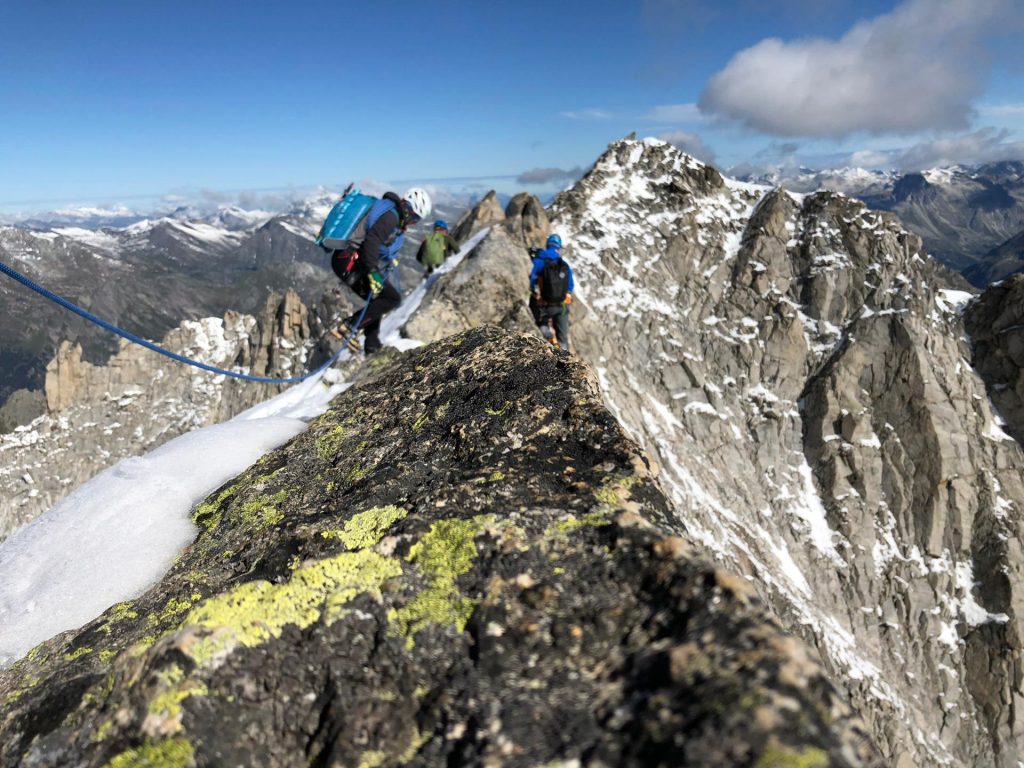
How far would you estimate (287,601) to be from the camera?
4.07 meters

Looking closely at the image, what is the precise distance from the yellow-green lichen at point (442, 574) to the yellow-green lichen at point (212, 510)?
3.53m

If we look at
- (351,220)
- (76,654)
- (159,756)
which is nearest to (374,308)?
(351,220)

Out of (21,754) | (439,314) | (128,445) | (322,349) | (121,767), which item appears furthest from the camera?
(128,445)

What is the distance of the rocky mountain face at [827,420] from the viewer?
6538 centimetres

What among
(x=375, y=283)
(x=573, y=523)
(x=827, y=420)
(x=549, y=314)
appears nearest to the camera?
(x=573, y=523)

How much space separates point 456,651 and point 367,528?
1.77 metres

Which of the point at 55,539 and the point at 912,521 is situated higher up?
the point at 55,539

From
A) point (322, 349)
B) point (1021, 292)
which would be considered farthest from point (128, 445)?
point (1021, 292)

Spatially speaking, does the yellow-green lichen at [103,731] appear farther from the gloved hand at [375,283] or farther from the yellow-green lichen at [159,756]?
the gloved hand at [375,283]

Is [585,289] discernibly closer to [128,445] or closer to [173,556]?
[173,556]

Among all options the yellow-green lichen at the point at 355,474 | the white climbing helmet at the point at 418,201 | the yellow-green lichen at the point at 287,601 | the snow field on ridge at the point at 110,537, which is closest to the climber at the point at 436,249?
the white climbing helmet at the point at 418,201

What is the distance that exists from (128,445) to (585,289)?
123180 millimetres

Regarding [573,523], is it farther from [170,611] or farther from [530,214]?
[530,214]

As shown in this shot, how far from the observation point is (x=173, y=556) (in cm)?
643
